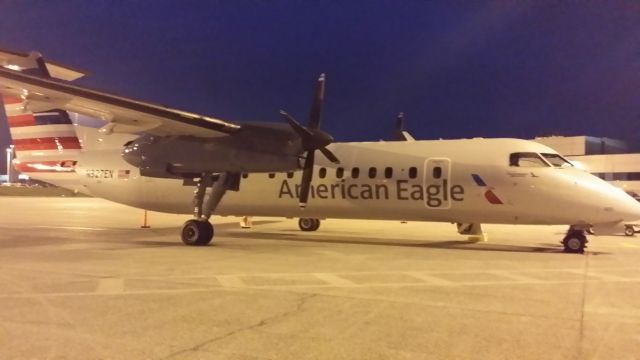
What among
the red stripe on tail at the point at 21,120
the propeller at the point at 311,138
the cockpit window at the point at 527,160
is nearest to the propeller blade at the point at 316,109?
the propeller at the point at 311,138

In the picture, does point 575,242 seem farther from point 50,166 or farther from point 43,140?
point 43,140

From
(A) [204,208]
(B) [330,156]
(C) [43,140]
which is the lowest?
(A) [204,208]

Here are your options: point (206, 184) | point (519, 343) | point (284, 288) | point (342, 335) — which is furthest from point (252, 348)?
point (206, 184)

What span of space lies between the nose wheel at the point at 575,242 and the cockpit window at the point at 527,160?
6.74 ft

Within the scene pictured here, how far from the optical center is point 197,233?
16094mm

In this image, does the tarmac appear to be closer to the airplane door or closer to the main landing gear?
the main landing gear

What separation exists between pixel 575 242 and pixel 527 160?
2573mm

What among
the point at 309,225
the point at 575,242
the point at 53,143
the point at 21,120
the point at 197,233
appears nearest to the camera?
the point at 575,242

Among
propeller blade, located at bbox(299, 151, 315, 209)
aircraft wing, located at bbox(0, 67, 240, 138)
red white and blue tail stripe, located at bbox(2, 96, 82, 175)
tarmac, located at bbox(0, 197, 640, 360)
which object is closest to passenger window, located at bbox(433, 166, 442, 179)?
tarmac, located at bbox(0, 197, 640, 360)

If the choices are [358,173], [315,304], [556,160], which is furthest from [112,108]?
[556,160]

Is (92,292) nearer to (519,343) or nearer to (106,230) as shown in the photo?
(519,343)

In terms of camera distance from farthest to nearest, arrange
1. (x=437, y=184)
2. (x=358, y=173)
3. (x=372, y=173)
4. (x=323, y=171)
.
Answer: (x=323, y=171), (x=358, y=173), (x=372, y=173), (x=437, y=184)

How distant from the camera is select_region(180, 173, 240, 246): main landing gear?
16141 mm

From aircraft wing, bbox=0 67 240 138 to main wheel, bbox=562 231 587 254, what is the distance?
385 inches
